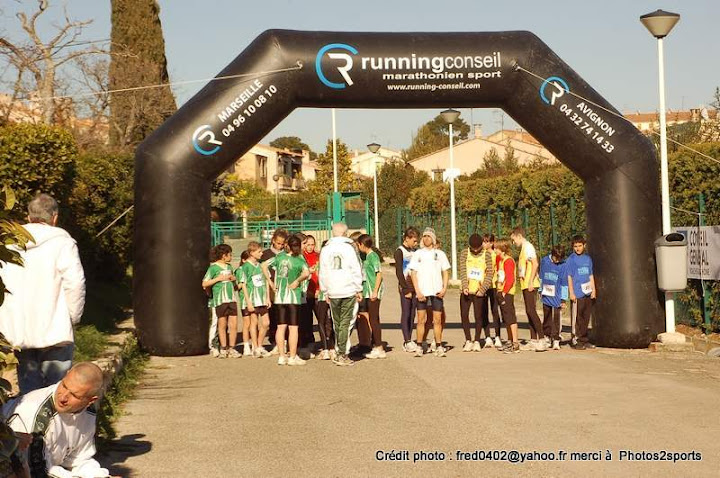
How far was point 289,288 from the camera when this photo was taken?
13.8 meters

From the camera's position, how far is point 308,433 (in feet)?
29.0

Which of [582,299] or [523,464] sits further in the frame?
[582,299]

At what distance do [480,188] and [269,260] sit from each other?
1751 centimetres

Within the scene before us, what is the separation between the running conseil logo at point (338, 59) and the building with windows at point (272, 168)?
241ft

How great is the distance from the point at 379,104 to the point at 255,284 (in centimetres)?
316

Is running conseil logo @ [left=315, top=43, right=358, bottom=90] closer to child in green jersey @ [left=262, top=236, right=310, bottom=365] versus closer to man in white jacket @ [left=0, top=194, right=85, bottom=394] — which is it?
child in green jersey @ [left=262, top=236, right=310, bottom=365]

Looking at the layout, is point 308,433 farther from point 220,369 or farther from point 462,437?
point 220,369

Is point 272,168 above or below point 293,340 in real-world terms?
above

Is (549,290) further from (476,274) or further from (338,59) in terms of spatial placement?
(338,59)

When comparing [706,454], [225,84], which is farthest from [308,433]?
[225,84]

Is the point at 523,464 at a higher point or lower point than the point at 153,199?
lower

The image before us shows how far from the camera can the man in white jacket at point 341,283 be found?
1360 centimetres

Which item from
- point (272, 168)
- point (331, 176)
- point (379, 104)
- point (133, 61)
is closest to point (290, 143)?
point (272, 168)

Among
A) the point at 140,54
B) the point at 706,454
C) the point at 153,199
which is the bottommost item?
the point at 706,454
